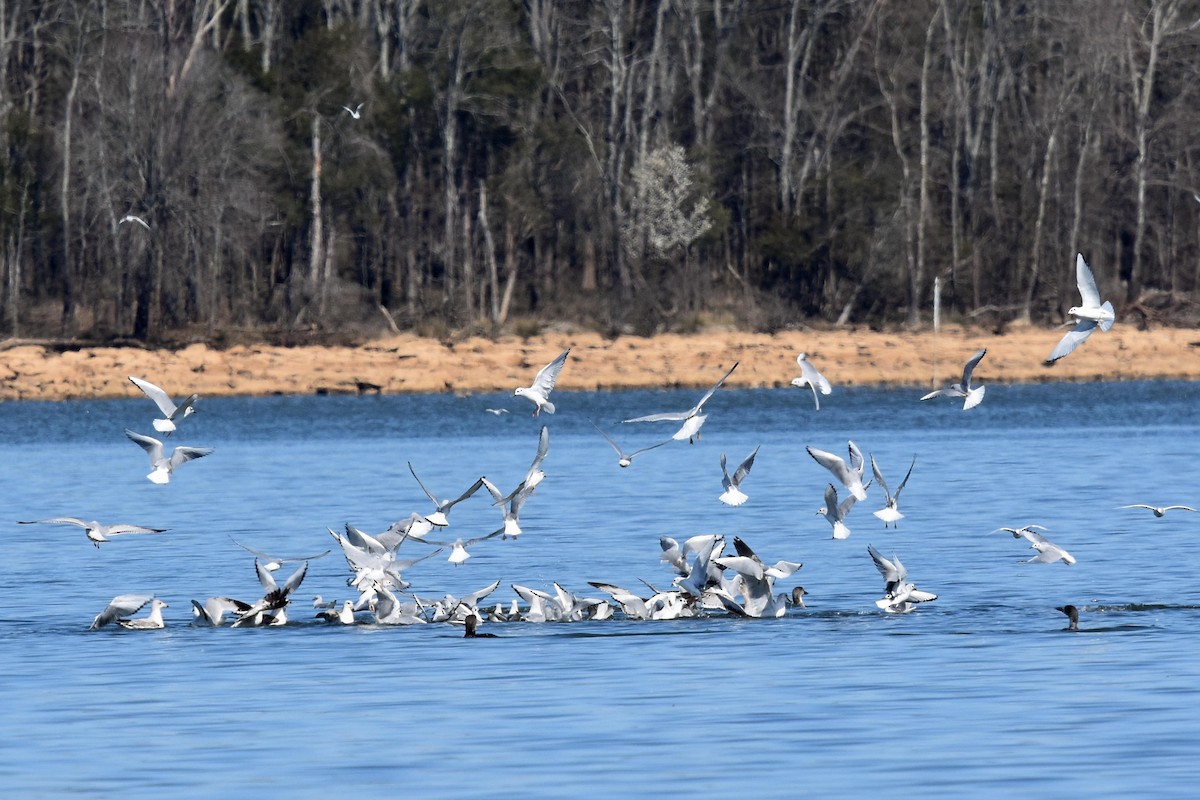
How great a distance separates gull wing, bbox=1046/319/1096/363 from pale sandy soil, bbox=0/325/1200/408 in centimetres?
3490

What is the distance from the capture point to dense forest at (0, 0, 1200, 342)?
181ft

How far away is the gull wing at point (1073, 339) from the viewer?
14.7m

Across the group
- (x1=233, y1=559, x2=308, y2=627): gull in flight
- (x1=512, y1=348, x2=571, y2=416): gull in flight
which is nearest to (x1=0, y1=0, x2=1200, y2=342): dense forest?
(x1=233, y1=559, x2=308, y2=627): gull in flight

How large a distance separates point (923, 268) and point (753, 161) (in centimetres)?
684

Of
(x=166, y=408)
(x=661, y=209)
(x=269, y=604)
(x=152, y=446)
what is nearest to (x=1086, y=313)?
(x=269, y=604)

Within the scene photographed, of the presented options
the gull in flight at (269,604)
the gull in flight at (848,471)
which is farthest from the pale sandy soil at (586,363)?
the gull in flight at (848,471)

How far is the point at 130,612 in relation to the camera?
16.4 m

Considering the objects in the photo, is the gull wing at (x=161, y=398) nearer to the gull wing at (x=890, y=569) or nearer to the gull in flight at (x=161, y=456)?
the gull in flight at (x=161, y=456)

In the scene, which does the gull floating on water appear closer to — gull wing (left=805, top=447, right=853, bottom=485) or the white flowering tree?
gull wing (left=805, top=447, right=853, bottom=485)

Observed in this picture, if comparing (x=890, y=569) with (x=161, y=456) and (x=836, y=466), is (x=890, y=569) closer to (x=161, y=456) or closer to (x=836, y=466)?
(x=836, y=466)

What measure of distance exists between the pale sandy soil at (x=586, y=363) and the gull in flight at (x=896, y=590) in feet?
112

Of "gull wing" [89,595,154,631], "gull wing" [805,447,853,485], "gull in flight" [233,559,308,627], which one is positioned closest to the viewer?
"gull wing" [805,447,853,485]

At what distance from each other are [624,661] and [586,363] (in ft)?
124

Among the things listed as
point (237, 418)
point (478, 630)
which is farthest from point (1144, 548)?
point (237, 418)
